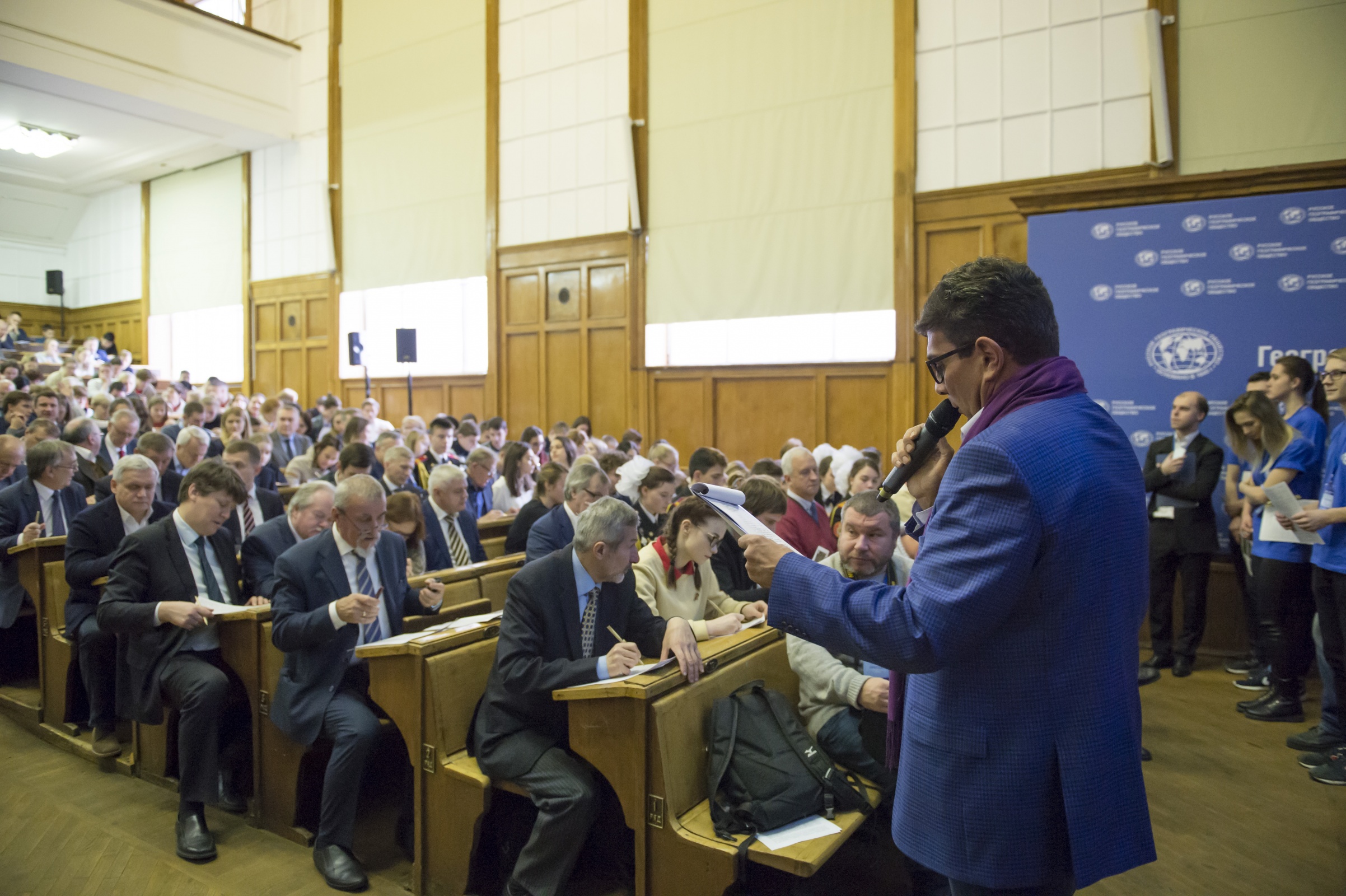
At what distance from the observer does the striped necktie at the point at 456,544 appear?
455 cm

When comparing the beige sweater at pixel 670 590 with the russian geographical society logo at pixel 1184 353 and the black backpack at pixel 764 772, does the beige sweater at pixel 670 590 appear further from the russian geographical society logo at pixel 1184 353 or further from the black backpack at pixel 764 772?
the russian geographical society logo at pixel 1184 353

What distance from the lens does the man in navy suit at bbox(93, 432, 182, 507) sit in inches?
172

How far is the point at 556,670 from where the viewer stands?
2488 mm

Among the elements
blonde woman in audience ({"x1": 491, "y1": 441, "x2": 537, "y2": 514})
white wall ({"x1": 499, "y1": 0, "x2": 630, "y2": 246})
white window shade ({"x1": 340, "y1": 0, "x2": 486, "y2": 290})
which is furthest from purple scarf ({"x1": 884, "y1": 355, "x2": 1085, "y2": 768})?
white window shade ({"x1": 340, "y1": 0, "x2": 486, "y2": 290})

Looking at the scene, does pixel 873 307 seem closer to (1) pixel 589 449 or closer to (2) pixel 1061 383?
(1) pixel 589 449

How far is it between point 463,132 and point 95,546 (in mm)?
8098

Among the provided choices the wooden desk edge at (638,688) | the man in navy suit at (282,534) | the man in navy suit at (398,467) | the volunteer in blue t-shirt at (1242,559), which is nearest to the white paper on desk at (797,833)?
the wooden desk edge at (638,688)

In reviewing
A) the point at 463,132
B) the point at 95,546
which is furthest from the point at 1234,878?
the point at 463,132

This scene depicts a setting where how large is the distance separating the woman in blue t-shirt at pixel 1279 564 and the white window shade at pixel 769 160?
3.91 m

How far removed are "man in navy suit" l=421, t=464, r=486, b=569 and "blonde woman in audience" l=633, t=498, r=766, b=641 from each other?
1.41 metres

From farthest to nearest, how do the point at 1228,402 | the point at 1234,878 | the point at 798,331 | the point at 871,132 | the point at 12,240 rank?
1. the point at 12,240
2. the point at 798,331
3. the point at 871,132
4. the point at 1228,402
5. the point at 1234,878

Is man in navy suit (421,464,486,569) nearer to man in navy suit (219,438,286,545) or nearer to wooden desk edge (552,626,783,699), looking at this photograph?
man in navy suit (219,438,286,545)

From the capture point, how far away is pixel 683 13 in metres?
8.77

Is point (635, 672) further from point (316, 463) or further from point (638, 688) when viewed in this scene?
point (316, 463)
